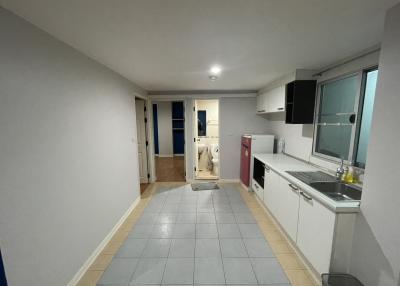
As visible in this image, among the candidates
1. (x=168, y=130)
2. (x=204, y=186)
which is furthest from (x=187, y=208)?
(x=168, y=130)

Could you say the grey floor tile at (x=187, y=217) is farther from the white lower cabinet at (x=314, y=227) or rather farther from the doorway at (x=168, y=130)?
the doorway at (x=168, y=130)

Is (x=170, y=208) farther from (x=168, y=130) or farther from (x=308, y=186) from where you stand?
(x=168, y=130)

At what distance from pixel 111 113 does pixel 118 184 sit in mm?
1044

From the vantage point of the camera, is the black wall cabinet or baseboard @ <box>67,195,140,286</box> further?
the black wall cabinet

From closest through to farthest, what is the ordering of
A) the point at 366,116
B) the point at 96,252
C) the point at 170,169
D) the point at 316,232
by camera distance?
1. the point at 316,232
2. the point at 366,116
3. the point at 96,252
4. the point at 170,169

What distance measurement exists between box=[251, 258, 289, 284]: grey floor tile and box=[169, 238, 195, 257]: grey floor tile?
0.72 meters

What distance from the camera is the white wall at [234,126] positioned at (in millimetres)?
4230

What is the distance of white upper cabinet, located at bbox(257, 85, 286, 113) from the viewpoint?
2959 millimetres

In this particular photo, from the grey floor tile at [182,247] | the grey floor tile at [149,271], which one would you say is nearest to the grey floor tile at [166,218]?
the grey floor tile at [182,247]

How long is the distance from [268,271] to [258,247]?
352 millimetres

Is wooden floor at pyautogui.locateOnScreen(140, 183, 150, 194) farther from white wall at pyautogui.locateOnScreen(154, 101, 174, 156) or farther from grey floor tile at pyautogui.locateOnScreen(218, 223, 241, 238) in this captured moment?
white wall at pyautogui.locateOnScreen(154, 101, 174, 156)

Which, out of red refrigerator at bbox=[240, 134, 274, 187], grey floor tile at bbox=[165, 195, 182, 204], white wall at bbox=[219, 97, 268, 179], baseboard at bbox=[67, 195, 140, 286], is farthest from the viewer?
white wall at bbox=[219, 97, 268, 179]

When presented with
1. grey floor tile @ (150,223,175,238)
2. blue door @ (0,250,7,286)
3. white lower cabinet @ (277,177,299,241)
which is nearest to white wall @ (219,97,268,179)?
white lower cabinet @ (277,177,299,241)

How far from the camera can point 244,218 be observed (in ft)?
9.36
